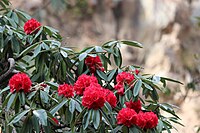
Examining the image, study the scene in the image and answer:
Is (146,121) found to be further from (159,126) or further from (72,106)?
(72,106)

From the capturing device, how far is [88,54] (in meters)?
1.23

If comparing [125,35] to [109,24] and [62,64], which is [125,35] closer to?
[109,24]

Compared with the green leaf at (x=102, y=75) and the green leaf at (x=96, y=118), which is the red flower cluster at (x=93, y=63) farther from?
the green leaf at (x=96, y=118)

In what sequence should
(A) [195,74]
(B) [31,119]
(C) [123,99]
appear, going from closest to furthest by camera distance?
(B) [31,119] → (C) [123,99] → (A) [195,74]

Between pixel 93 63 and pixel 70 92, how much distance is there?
7.8 inches

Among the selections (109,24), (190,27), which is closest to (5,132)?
(190,27)

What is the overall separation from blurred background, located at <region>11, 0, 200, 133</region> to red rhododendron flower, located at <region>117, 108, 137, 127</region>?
3.82 meters

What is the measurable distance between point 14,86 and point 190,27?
4803 millimetres

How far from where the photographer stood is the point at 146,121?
1.07 m

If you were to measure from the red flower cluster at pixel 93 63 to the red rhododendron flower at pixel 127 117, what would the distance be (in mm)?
238

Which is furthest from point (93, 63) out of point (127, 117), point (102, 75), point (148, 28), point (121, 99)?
point (148, 28)

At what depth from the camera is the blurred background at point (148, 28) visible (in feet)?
17.5

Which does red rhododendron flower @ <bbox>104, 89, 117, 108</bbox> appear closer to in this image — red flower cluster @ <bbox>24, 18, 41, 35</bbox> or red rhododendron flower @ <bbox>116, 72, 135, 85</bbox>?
red rhododendron flower @ <bbox>116, 72, 135, 85</bbox>

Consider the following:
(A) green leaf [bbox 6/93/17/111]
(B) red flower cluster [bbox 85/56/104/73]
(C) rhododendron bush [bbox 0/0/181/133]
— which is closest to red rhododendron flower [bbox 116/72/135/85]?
(C) rhododendron bush [bbox 0/0/181/133]
